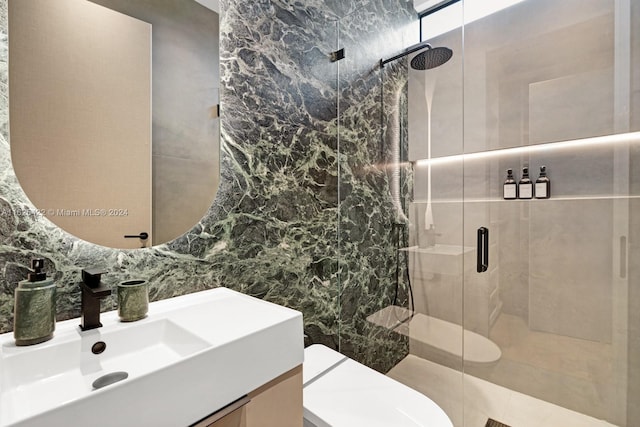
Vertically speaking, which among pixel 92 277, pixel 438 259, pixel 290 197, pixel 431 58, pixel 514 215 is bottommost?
pixel 438 259

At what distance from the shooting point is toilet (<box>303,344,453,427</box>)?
3.74 ft

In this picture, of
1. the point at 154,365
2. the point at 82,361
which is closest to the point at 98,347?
the point at 82,361

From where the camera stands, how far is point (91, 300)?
2.80ft

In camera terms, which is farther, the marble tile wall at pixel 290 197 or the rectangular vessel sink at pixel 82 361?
the marble tile wall at pixel 290 197

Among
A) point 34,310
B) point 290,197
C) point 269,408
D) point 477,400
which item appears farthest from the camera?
point 477,400

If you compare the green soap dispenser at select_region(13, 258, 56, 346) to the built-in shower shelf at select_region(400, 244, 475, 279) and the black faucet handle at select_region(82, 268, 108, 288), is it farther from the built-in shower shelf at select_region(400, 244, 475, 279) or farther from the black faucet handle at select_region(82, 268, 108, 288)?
the built-in shower shelf at select_region(400, 244, 475, 279)

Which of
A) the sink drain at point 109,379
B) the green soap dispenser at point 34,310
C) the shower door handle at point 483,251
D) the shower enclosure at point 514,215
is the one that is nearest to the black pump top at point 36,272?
the green soap dispenser at point 34,310

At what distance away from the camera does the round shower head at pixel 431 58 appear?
188cm

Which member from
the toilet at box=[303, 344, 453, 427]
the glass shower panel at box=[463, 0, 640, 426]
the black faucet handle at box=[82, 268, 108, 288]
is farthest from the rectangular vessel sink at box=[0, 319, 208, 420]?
the glass shower panel at box=[463, 0, 640, 426]

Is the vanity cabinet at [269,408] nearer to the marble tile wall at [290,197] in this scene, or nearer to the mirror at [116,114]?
the marble tile wall at [290,197]

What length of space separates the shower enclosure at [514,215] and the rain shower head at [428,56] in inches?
1.4

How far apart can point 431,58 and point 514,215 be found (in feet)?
3.86

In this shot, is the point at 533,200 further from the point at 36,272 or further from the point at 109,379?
the point at 36,272

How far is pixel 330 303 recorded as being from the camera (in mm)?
1793
